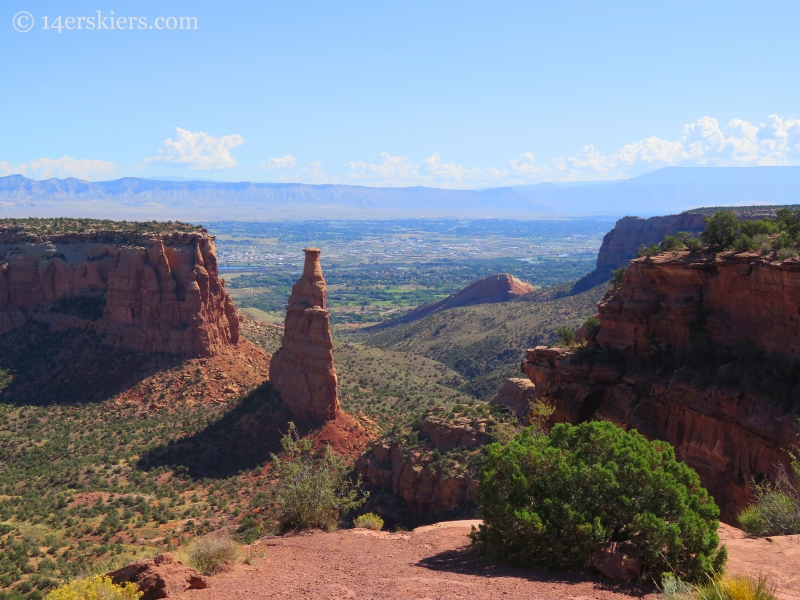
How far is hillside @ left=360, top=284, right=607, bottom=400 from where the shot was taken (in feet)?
268

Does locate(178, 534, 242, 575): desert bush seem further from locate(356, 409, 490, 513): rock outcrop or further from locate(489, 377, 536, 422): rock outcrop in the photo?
locate(489, 377, 536, 422): rock outcrop

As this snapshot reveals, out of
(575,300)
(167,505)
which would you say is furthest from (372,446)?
(575,300)

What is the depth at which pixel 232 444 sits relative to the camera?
147 ft

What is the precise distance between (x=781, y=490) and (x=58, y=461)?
3987 cm

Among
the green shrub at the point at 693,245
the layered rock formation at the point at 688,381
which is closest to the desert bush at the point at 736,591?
the layered rock formation at the point at 688,381

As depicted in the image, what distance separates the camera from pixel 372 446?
128ft

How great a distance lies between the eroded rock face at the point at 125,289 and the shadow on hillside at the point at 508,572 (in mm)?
40989

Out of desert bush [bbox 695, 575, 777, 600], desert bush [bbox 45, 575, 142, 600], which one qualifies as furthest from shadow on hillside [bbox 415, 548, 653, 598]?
desert bush [bbox 45, 575, 142, 600]

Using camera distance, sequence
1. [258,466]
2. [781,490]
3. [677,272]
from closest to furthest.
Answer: [781,490] < [677,272] < [258,466]

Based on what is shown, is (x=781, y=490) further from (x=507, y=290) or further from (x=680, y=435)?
(x=507, y=290)

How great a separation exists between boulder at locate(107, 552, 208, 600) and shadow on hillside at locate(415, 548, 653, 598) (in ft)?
18.4

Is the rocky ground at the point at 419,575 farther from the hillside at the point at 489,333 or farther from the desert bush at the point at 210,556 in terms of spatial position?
the hillside at the point at 489,333

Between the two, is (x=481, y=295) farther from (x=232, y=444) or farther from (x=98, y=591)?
(x=98, y=591)

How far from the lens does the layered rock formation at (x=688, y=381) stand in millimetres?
23156
